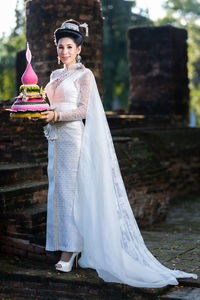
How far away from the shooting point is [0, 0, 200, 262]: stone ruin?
17.4 ft

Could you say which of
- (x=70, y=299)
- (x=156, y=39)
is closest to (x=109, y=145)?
(x=70, y=299)

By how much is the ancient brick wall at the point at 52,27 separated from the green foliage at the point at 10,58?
705 inches

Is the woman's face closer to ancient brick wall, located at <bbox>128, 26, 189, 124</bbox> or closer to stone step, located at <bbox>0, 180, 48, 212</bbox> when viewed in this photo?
stone step, located at <bbox>0, 180, 48, 212</bbox>

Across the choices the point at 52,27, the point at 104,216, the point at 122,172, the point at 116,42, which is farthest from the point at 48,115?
the point at 116,42

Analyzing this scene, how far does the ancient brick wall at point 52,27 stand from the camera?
22.8 feet

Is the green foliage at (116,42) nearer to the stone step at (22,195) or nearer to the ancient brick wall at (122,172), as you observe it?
the ancient brick wall at (122,172)

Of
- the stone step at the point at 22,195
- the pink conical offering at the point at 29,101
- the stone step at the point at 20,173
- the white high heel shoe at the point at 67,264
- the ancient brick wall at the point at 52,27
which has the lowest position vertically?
the white high heel shoe at the point at 67,264

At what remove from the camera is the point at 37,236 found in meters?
5.11

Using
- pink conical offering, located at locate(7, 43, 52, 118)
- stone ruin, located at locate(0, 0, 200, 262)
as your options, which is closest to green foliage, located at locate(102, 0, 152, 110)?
stone ruin, located at locate(0, 0, 200, 262)

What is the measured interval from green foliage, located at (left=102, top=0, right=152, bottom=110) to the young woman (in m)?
20.1

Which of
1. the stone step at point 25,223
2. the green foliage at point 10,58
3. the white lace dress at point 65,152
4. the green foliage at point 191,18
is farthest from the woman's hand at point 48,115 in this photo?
the green foliage at point 191,18

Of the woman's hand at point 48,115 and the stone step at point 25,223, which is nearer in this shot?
the woman's hand at point 48,115

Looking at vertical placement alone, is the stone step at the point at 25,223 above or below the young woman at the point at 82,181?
below

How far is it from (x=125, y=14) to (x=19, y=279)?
A: 2231 centimetres
